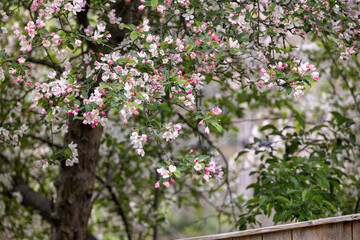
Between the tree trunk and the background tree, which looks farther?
the tree trunk

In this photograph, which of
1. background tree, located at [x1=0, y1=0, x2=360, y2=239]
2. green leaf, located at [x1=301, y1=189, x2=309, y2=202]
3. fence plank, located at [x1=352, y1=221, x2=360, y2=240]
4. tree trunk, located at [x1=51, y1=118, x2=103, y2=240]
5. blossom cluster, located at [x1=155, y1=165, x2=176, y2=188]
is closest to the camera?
blossom cluster, located at [x1=155, y1=165, x2=176, y2=188]

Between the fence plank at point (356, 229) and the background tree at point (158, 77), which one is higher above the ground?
the background tree at point (158, 77)

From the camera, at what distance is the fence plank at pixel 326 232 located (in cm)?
216

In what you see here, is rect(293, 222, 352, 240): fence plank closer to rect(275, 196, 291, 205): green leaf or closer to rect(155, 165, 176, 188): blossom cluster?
rect(275, 196, 291, 205): green leaf

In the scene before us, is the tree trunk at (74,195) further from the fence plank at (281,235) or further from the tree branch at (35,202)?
the fence plank at (281,235)

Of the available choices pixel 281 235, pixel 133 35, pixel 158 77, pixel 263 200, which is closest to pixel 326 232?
pixel 281 235

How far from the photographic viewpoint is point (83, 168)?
3223 millimetres

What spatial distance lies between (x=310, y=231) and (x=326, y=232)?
0.08 metres

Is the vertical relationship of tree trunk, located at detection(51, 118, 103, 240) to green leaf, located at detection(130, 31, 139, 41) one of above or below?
below

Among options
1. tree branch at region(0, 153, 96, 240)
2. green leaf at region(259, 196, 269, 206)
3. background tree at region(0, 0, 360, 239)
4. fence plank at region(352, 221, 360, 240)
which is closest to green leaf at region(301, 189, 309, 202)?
background tree at region(0, 0, 360, 239)

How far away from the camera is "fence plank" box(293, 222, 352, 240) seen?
2158 mm

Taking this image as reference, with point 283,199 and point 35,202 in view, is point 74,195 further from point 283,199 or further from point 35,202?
point 283,199

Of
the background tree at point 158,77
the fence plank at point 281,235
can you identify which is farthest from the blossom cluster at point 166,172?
the fence plank at point 281,235

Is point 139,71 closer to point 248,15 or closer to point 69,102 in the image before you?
point 69,102
